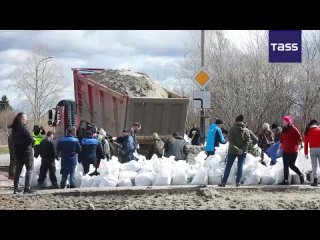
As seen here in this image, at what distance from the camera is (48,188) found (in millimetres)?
12164

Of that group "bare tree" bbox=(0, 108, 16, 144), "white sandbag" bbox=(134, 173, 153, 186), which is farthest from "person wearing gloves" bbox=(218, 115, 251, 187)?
"bare tree" bbox=(0, 108, 16, 144)

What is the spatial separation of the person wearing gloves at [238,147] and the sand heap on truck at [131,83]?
16.5 feet

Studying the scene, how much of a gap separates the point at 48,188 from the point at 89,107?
627 centimetres

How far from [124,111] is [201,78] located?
3186 millimetres

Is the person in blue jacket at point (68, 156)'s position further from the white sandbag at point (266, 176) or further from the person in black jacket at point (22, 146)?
the white sandbag at point (266, 176)

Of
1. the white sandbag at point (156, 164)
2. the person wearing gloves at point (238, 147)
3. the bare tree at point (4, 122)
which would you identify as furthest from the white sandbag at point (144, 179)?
the bare tree at point (4, 122)

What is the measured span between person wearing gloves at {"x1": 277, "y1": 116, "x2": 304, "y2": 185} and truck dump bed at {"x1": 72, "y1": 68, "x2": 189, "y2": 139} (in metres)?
4.93

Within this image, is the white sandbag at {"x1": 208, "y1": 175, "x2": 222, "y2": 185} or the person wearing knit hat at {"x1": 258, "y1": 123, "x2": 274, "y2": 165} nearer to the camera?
the white sandbag at {"x1": 208, "y1": 175, "x2": 222, "y2": 185}

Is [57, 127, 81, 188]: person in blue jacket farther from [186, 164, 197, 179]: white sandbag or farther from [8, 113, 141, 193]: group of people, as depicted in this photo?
[186, 164, 197, 179]: white sandbag

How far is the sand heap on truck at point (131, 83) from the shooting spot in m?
16.7

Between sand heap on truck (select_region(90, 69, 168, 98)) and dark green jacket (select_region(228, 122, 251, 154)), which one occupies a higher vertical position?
sand heap on truck (select_region(90, 69, 168, 98))

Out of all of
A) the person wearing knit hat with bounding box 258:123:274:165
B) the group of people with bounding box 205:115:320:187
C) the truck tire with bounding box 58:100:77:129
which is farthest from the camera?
the truck tire with bounding box 58:100:77:129

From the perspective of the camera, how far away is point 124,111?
16.0 metres

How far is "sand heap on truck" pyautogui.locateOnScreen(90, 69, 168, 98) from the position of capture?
1672cm
